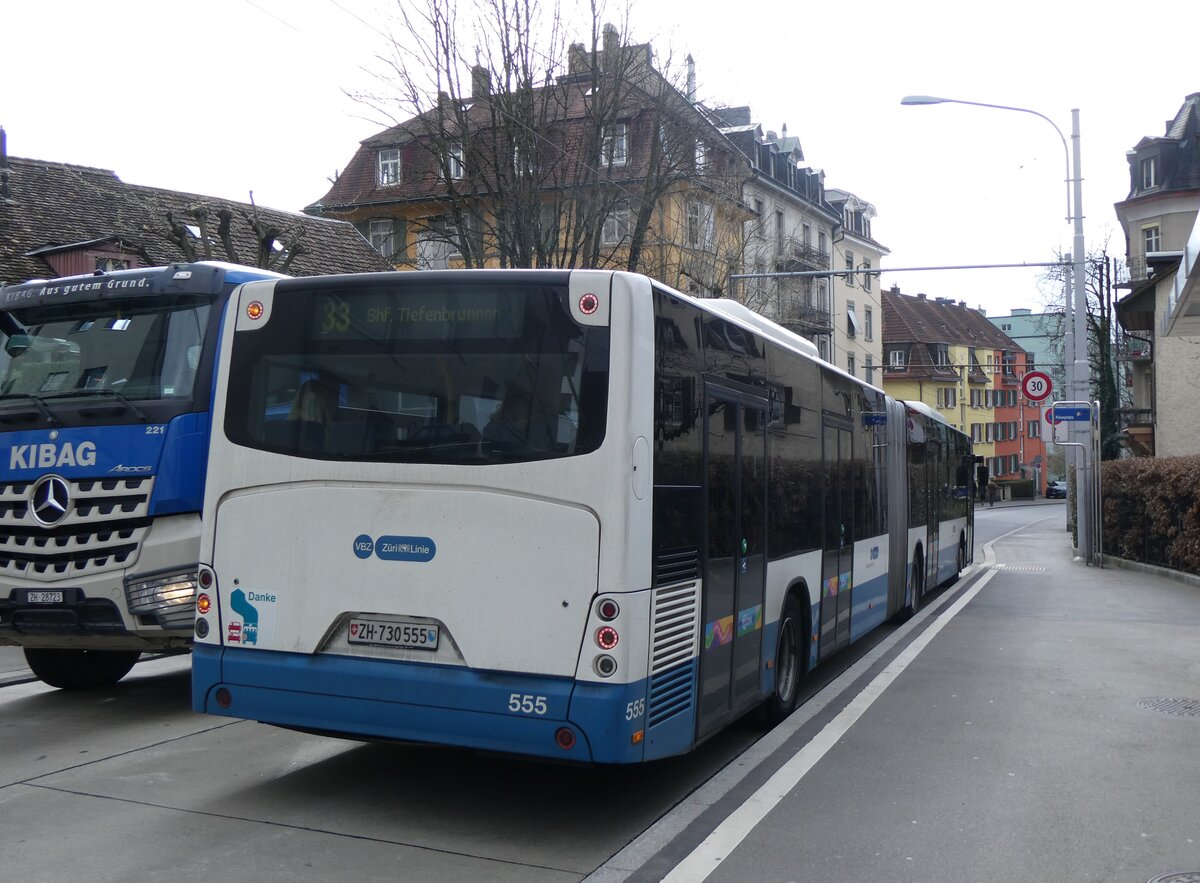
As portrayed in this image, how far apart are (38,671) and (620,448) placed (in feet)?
21.1

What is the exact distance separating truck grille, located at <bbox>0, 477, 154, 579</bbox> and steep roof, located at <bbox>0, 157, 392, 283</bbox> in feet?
52.7

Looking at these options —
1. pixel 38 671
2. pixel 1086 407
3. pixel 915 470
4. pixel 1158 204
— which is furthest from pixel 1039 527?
pixel 38 671

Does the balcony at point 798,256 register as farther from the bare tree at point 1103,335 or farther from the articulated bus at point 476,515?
the articulated bus at point 476,515

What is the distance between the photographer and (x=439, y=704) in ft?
19.1

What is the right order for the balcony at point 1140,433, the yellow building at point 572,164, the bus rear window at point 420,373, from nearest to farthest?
the bus rear window at point 420,373 < the yellow building at point 572,164 < the balcony at point 1140,433

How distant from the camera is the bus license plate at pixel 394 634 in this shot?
19.4 feet

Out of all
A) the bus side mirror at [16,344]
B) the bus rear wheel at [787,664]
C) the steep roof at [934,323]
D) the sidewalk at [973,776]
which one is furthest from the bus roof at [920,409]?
the steep roof at [934,323]

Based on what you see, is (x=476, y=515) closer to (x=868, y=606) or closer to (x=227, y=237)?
(x=868, y=606)

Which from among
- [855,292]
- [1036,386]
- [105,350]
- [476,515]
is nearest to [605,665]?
[476,515]

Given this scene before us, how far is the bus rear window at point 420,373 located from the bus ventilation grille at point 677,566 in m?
0.69

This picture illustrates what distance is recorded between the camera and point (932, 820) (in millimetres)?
6301

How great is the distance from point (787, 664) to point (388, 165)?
34.7 meters

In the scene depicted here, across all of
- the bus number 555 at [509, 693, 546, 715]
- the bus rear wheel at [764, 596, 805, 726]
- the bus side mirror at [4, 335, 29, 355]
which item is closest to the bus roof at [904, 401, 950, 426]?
the bus rear wheel at [764, 596, 805, 726]

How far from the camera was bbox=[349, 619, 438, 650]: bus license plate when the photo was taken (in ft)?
19.4
